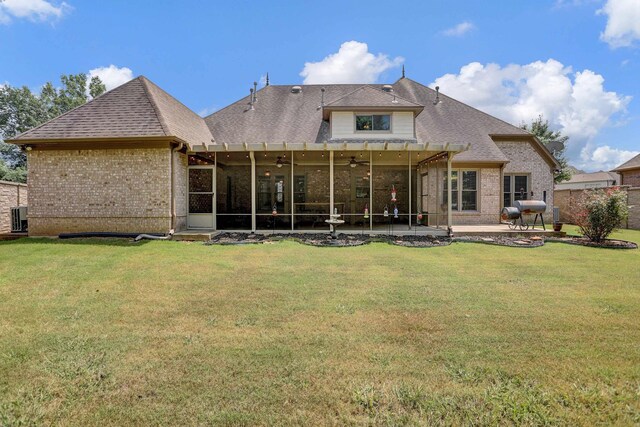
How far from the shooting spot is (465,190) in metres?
14.9

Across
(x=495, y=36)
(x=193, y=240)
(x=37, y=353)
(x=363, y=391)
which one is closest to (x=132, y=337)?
(x=37, y=353)

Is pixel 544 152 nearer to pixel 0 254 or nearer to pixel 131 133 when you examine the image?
pixel 131 133

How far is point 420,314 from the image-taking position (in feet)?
13.6

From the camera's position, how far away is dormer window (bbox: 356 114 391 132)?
14.0 meters

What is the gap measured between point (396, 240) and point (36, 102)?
46.7 meters

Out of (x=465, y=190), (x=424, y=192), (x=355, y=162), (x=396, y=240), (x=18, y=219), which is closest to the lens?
(x=396, y=240)

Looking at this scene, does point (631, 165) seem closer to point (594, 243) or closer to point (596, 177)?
point (594, 243)

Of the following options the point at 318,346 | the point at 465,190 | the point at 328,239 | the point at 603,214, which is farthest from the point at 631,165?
the point at 318,346

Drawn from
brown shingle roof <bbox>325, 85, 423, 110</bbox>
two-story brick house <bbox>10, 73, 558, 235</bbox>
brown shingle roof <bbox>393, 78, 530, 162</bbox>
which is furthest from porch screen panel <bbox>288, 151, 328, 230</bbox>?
brown shingle roof <bbox>393, 78, 530, 162</bbox>

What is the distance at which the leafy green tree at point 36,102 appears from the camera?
119ft

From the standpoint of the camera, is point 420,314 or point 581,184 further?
point 581,184

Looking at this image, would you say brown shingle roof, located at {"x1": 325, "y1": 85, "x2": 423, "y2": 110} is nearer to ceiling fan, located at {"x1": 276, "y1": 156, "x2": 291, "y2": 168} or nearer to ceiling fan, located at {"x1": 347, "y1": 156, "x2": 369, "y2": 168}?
ceiling fan, located at {"x1": 347, "y1": 156, "x2": 369, "y2": 168}

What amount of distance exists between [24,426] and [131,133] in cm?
992

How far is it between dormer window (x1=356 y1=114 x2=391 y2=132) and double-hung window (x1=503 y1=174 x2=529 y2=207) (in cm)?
718
